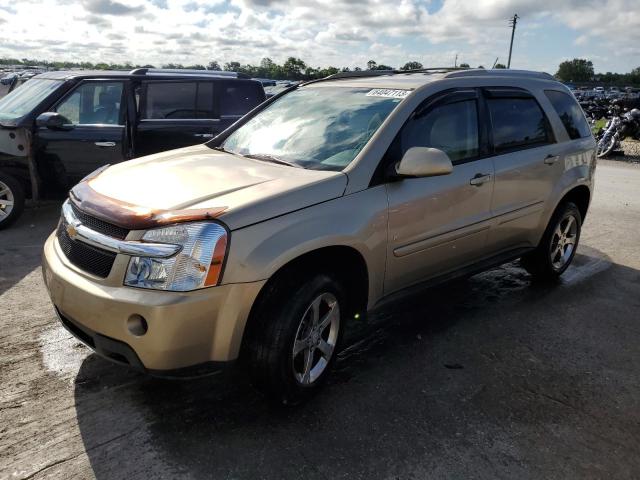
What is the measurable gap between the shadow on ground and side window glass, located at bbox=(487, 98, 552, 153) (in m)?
1.43

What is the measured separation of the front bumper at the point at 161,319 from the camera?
244 centimetres

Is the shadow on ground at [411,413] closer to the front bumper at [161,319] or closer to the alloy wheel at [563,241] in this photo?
Answer: the front bumper at [161,319]

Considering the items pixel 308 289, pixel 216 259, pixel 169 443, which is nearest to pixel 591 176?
pixel 308 289

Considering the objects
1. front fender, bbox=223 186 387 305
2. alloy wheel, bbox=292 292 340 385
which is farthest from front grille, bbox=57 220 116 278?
alloy wheel, bbox=292 292 340 385

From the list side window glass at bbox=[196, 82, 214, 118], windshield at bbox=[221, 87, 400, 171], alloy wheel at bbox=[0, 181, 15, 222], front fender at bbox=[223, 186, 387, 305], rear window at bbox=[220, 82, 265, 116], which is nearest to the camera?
front fender at bbox=[223, 186, 387, 305]

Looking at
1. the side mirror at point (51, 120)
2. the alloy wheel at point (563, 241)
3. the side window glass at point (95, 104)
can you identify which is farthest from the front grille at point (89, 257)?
the side window glass at point (95, 104)

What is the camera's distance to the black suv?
6.21 metres

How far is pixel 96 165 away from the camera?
21.1ft

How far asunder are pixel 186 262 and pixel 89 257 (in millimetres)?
599

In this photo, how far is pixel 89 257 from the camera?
8.89 ft

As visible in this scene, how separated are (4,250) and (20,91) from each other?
257cm

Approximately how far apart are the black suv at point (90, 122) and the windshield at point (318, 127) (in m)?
2.97

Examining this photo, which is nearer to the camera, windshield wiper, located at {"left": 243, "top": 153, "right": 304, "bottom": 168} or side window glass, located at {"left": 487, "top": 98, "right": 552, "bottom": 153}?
windshield wiper, located at {"left": 243, "top": 153, "right": 304, "bottom": 168}

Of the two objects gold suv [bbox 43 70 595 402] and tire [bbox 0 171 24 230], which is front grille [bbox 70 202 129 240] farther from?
tire [bbox 0 171 24 230]
